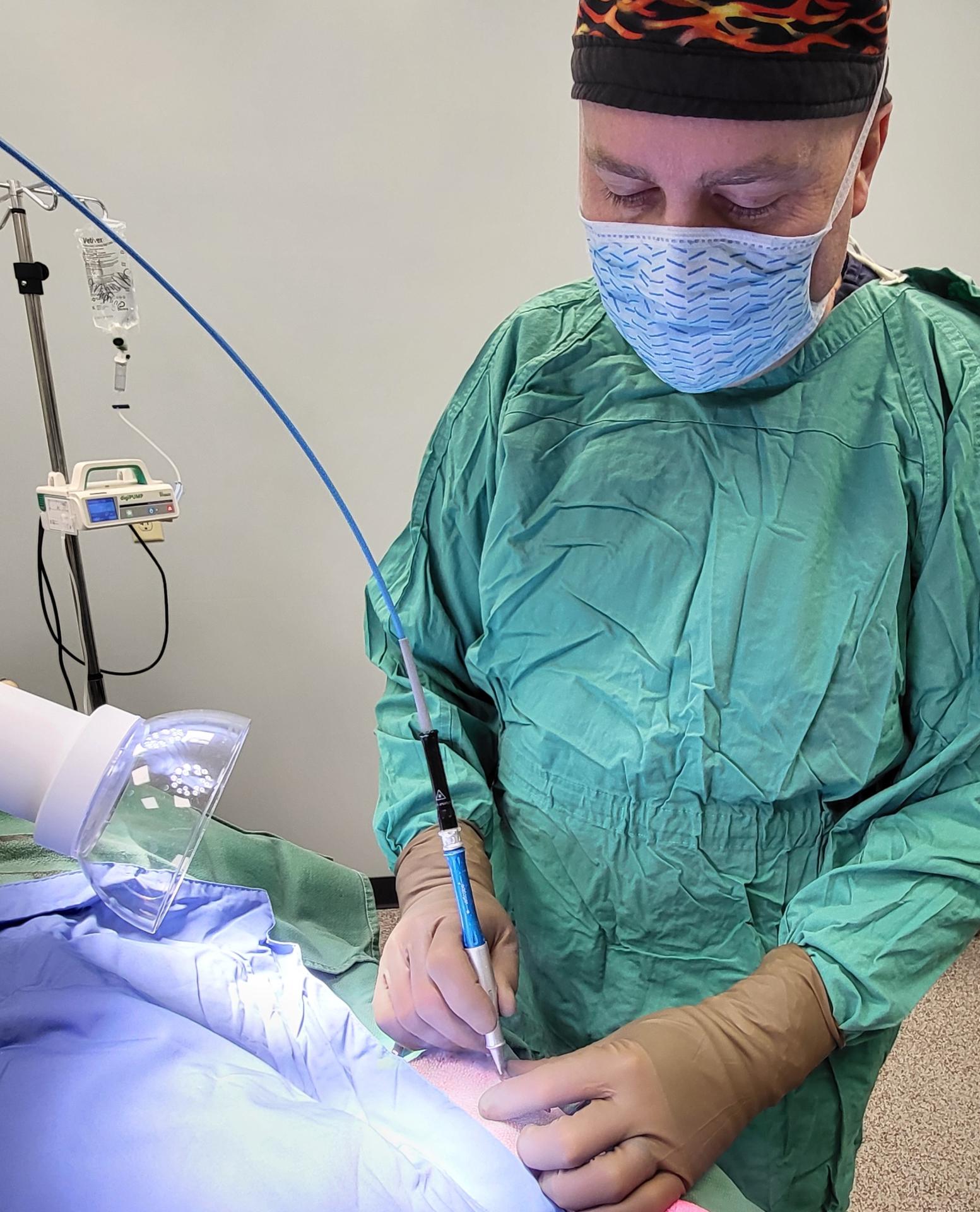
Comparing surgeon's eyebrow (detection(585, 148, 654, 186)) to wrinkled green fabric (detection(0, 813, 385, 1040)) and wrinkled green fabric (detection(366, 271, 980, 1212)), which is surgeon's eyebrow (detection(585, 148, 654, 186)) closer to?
wrinkled green fabric (detection(366, 271, 980, 1212))

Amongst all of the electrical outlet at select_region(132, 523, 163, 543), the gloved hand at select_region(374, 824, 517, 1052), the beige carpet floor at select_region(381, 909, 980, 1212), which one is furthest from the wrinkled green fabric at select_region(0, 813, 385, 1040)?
the beige carpet floor at select_region(381, 909, 980, 1212)

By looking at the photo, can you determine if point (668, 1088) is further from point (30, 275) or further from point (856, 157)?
point (30, 275)

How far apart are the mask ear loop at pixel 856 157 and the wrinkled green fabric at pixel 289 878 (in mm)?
999

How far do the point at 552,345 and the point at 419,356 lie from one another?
1.37 metres

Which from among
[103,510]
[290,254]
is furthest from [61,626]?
[290,254]

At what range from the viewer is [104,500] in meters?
1.57

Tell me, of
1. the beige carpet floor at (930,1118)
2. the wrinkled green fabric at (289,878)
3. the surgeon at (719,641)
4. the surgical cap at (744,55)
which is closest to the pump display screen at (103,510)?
the wrinkled green fabric at (289,878)

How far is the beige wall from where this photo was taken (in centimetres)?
195

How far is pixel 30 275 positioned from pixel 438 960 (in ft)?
4.71

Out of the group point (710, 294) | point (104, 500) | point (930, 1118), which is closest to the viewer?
point (710, 294)

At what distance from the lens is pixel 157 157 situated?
6.47 feet

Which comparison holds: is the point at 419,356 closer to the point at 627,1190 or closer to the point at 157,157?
the point at 157,157

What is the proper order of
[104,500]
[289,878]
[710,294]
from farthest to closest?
[104,500]
[289,878]
[710,294]

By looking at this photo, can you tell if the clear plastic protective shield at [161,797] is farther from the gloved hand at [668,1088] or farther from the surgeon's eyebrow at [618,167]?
the surgeon's eyebrow at [618,167]
